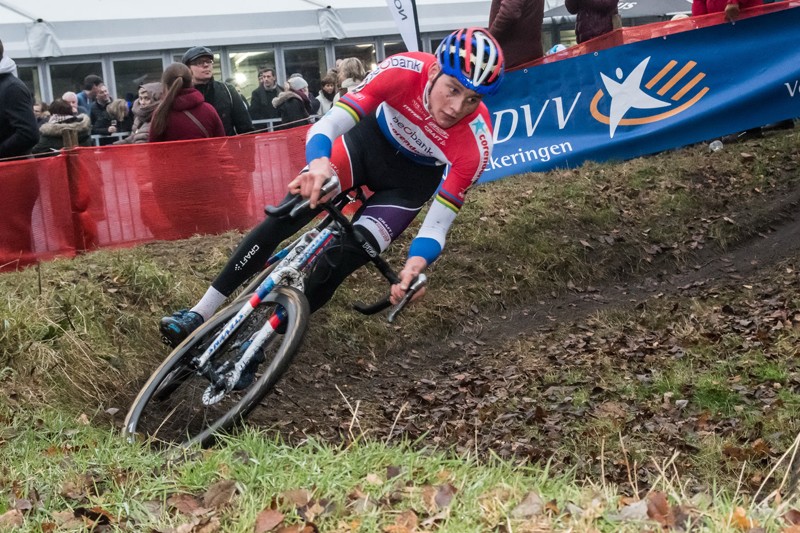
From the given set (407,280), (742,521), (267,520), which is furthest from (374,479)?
(407,280)

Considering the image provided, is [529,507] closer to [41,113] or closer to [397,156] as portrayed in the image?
[397,156]

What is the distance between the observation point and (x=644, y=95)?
37.1ft

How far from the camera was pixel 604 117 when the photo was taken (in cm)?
1130

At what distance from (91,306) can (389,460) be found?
387 cm

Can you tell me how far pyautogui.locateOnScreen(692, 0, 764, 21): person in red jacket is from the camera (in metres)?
11.3

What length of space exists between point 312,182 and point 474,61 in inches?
47.0

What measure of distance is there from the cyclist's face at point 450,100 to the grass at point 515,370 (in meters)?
1.98

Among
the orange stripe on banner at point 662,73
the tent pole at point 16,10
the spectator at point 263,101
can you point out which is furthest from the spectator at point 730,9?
the tent pole at point 16,10

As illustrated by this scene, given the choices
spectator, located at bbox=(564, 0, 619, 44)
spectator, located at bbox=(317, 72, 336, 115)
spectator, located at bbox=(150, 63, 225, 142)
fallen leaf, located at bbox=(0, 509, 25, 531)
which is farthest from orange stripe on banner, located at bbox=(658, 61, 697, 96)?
fallen leaf, located at bbox=(0, 509, 25, 531)

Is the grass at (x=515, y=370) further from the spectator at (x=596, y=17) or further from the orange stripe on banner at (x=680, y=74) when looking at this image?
the spectator at (x=596, y=17)

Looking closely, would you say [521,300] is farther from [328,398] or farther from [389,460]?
[389,460]

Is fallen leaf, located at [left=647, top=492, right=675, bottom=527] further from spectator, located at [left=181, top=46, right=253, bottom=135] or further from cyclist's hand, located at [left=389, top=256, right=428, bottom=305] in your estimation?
spectator, located at [left=181, top=46, right=253, bottom=135]

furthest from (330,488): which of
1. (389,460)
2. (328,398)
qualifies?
(328,398)

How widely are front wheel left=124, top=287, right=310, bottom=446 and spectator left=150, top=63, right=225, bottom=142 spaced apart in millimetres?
4274
